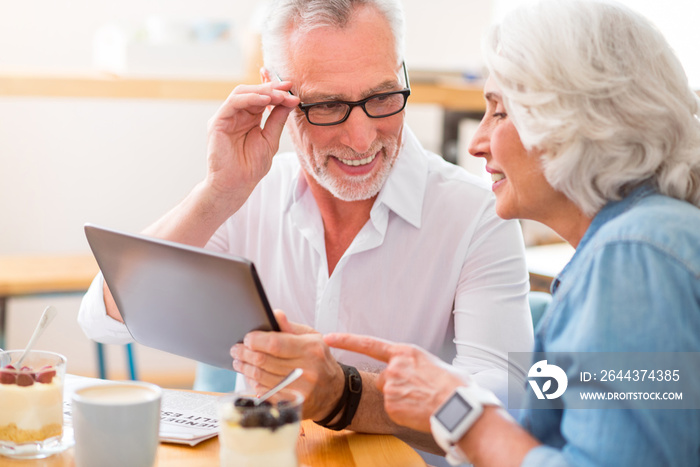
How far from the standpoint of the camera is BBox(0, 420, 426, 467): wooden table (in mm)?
1047

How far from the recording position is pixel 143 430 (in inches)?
A: 36.9

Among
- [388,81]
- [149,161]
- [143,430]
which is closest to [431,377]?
[143,430]

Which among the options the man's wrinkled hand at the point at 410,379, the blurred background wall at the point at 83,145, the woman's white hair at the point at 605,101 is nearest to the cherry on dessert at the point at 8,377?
the man's wrinkled hand at the point at 410,379

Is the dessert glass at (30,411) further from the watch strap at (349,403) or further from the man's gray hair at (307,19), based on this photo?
the man's gray hair at (307,19)

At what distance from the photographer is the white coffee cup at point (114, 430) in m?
0.92

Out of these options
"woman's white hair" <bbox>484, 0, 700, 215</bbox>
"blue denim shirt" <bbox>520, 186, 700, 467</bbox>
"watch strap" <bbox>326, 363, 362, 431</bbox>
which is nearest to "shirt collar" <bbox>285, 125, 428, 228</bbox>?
"watch strap" <bbox>326, 363, 362, 431</bbox>

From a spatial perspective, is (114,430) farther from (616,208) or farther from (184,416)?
(616,208)

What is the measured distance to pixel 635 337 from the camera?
2.81 ft

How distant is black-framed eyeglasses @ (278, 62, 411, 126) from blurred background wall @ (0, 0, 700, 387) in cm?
161

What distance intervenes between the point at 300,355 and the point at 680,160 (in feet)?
1.94

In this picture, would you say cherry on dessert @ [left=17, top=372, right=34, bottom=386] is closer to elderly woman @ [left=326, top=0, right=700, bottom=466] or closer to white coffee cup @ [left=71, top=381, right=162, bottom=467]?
white coffee cup @ [left=71, top=381, right=162, bottom=467]

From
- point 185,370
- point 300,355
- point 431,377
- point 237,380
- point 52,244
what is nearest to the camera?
point 431,377

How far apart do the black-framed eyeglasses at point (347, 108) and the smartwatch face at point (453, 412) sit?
2.35 ft

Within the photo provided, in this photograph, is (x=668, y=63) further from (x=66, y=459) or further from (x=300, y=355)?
(x=66, y=459)
